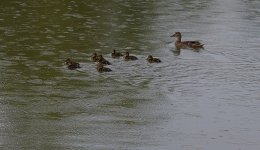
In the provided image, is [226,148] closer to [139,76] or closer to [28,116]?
[28,116]

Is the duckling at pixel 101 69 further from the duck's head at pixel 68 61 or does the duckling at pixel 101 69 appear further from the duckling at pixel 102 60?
the duck's head at pixel 68 61

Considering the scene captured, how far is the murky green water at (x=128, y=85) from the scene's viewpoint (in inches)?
465

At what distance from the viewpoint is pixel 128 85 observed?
14938 millimetres

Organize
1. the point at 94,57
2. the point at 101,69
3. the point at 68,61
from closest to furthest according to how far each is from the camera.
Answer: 1. the point at 101,69
2. the point at 68,61
3. the point at 94,57

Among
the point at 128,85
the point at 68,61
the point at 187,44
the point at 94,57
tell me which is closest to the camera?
the point at 128,85

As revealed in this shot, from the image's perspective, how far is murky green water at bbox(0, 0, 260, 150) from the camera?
1182 cm

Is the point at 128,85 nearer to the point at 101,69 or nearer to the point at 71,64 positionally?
the point at 101,69

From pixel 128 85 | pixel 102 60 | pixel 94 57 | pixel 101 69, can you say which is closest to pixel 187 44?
pixel 94 57

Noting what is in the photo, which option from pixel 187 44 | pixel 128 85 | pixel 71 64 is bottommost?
pixel 187 44

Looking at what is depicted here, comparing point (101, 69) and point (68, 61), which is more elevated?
point (68, 61)

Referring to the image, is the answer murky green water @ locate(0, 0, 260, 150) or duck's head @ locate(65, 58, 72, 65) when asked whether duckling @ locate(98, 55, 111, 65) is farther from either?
duck's head @ locate(65, 58, 72, 65)

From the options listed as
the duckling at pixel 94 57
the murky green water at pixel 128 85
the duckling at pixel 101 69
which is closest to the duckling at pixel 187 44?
the murky green water at pixel 128 85

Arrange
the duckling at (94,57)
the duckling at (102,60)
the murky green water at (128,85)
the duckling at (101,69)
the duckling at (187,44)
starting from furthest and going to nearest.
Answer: the duckling at (187,44), the duckling at (94,57), the duckling at (102,60), the duckling at (101,69), the murky green water at (128,85)

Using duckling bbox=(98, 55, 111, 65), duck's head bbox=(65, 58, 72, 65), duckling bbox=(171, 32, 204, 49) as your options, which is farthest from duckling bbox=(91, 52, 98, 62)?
duckling bbox=(171, 32, 204, 49)
